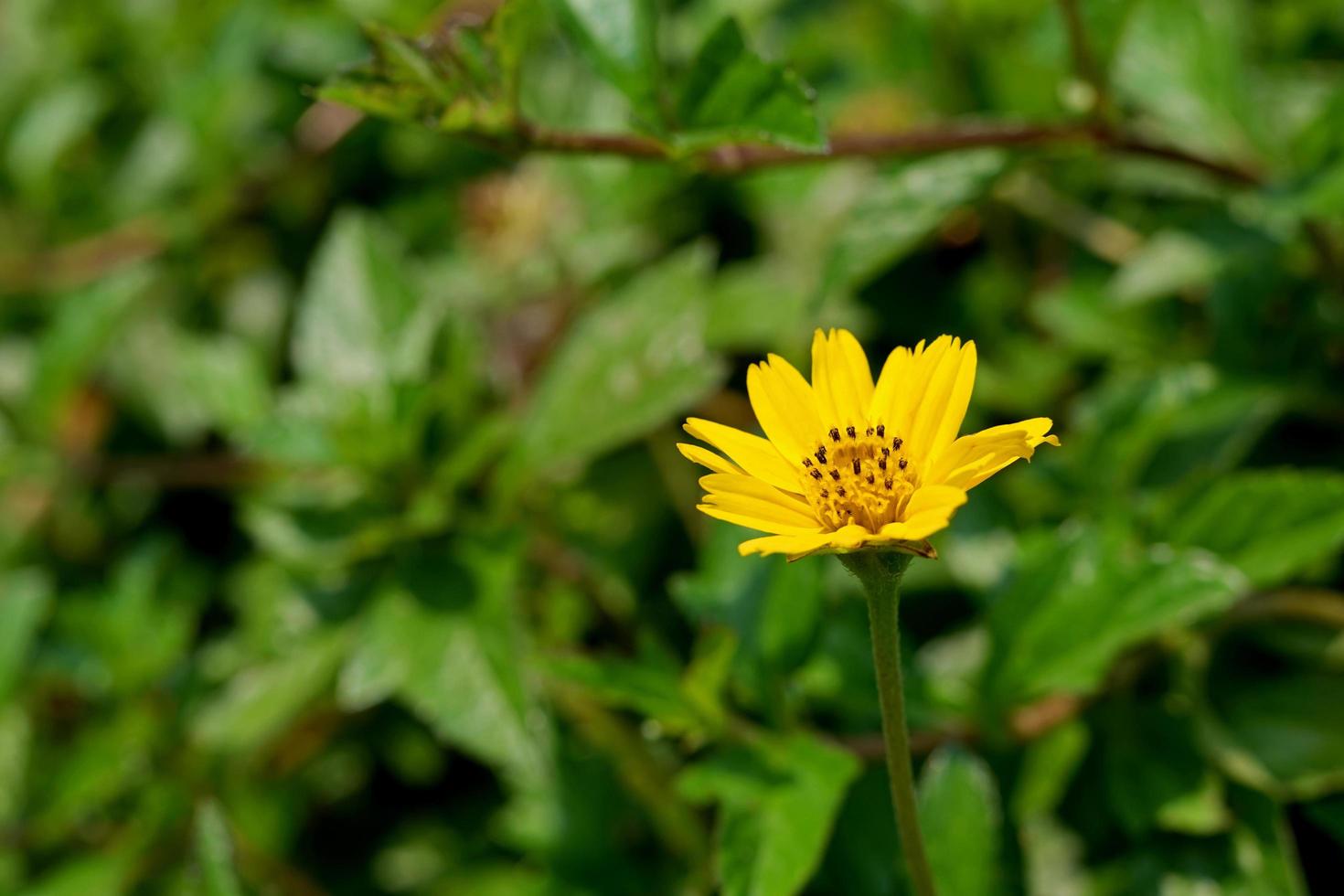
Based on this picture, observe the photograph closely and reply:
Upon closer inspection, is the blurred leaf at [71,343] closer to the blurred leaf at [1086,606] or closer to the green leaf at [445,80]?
the green leaf at [445,80]

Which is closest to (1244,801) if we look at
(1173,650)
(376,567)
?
(1173,650)

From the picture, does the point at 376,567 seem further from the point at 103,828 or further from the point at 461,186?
the point at 461,186

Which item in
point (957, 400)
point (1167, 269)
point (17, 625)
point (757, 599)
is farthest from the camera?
point (17, 625)

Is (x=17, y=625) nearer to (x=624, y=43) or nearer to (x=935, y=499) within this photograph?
(x=624, y=43)

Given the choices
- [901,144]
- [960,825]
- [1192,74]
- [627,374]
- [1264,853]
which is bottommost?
[1264,853]

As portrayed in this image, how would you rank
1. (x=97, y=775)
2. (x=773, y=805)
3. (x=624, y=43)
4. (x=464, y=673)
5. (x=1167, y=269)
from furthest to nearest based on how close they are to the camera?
(x=97, y=775) < (x=1167, y=269) < (x=464, y=673) < (x=624, y=43) < (x=773, y=805)

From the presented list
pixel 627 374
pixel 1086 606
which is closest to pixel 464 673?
pixel 627 374

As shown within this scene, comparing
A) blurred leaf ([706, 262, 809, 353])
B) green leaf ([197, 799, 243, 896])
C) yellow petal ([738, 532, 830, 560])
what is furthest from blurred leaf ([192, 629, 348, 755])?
yellow petal ([738, 532, 830, 560])
